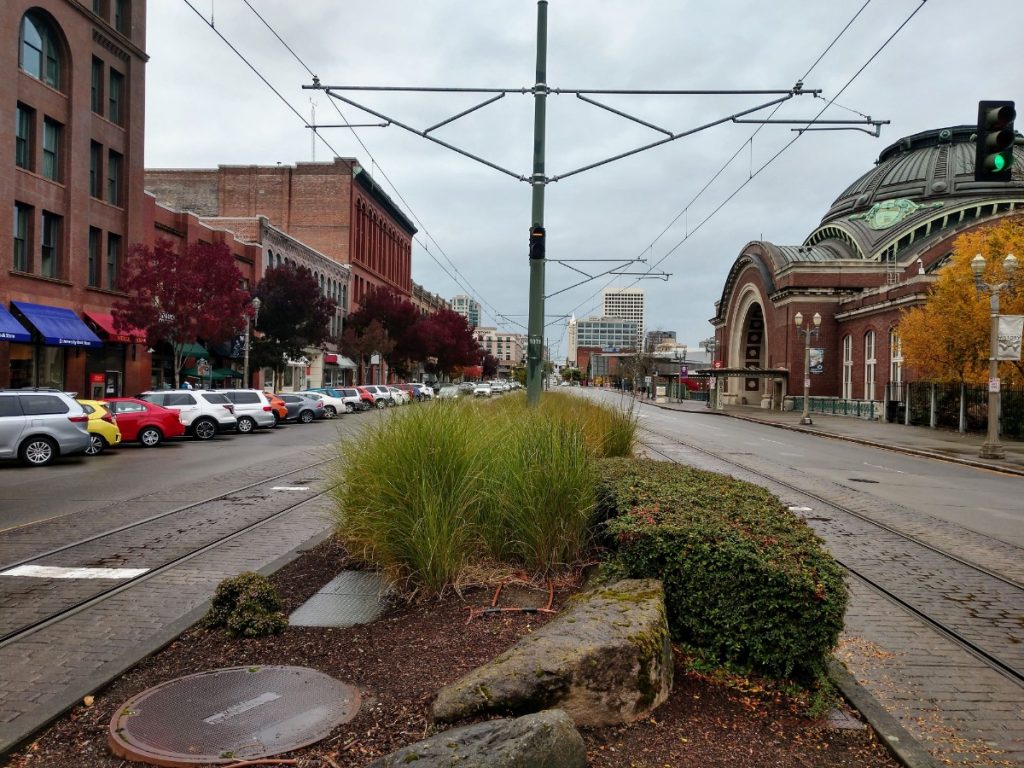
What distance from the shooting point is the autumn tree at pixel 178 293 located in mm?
29953

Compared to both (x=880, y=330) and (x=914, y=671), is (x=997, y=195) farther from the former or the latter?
(x=914, y=671)

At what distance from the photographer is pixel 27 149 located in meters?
28.3

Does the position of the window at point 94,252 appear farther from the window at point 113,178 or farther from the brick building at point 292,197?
the brick building at point 292,197

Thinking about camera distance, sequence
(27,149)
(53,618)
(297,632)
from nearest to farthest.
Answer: (297,632)
(53,618)
(27,149)

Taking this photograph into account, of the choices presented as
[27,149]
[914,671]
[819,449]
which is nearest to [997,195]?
[819,449]

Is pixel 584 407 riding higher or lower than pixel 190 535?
higher

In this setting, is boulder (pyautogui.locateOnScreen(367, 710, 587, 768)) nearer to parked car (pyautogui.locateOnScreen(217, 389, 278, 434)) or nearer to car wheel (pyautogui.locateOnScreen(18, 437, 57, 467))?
car wheel (pyautogui.locateOnScreen(18, 437, 57, 467))

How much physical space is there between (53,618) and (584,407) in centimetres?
890

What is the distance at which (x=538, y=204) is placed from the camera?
14305 millimetres

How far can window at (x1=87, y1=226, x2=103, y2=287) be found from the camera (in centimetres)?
3212

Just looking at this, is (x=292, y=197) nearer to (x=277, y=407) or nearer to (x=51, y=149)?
(x=51, y=149)

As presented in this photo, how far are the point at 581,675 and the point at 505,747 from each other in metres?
0.72

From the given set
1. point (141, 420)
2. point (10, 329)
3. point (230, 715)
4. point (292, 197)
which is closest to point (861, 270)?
point (292, 197)

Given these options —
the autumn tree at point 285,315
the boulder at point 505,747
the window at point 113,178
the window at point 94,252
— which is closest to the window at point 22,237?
the window at point 94,252
